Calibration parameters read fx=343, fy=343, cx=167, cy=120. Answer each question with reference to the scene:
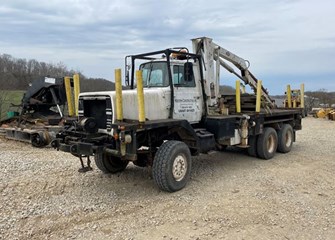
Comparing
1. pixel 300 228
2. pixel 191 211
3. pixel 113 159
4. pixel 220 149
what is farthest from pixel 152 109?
pixel 220 149

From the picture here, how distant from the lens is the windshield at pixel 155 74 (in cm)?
712

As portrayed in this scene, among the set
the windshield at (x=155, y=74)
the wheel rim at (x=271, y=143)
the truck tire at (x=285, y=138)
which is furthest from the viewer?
the truck tire at (x=285, y=138)

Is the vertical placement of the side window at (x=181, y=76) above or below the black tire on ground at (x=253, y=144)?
above

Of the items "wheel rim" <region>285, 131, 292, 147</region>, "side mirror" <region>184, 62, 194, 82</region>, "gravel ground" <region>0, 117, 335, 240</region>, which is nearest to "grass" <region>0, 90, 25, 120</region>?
"gravel ground" <region>0, 117, 335, 240</region>

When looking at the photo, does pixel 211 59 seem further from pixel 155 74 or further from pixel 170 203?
pixel 170 203

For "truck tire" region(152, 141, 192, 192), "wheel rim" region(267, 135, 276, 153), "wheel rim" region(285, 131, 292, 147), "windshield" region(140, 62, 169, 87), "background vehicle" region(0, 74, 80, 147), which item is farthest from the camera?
"background vehicle" region(0, 74, 80, 147)

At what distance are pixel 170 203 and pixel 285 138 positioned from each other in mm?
6109

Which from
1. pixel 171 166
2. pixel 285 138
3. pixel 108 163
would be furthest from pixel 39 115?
pixel 285 138

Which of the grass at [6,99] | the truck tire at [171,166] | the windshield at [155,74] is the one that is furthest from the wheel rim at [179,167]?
the grass at [6,99]

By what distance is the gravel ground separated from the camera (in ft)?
15.8

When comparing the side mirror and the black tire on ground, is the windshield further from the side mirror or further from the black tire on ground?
the black tire on ground

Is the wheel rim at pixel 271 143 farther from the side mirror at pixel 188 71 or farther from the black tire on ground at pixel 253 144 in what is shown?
the side mirror at pixel 188 71

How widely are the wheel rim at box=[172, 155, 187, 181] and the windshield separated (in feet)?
5.13

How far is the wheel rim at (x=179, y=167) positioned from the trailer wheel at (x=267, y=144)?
11.9ft
